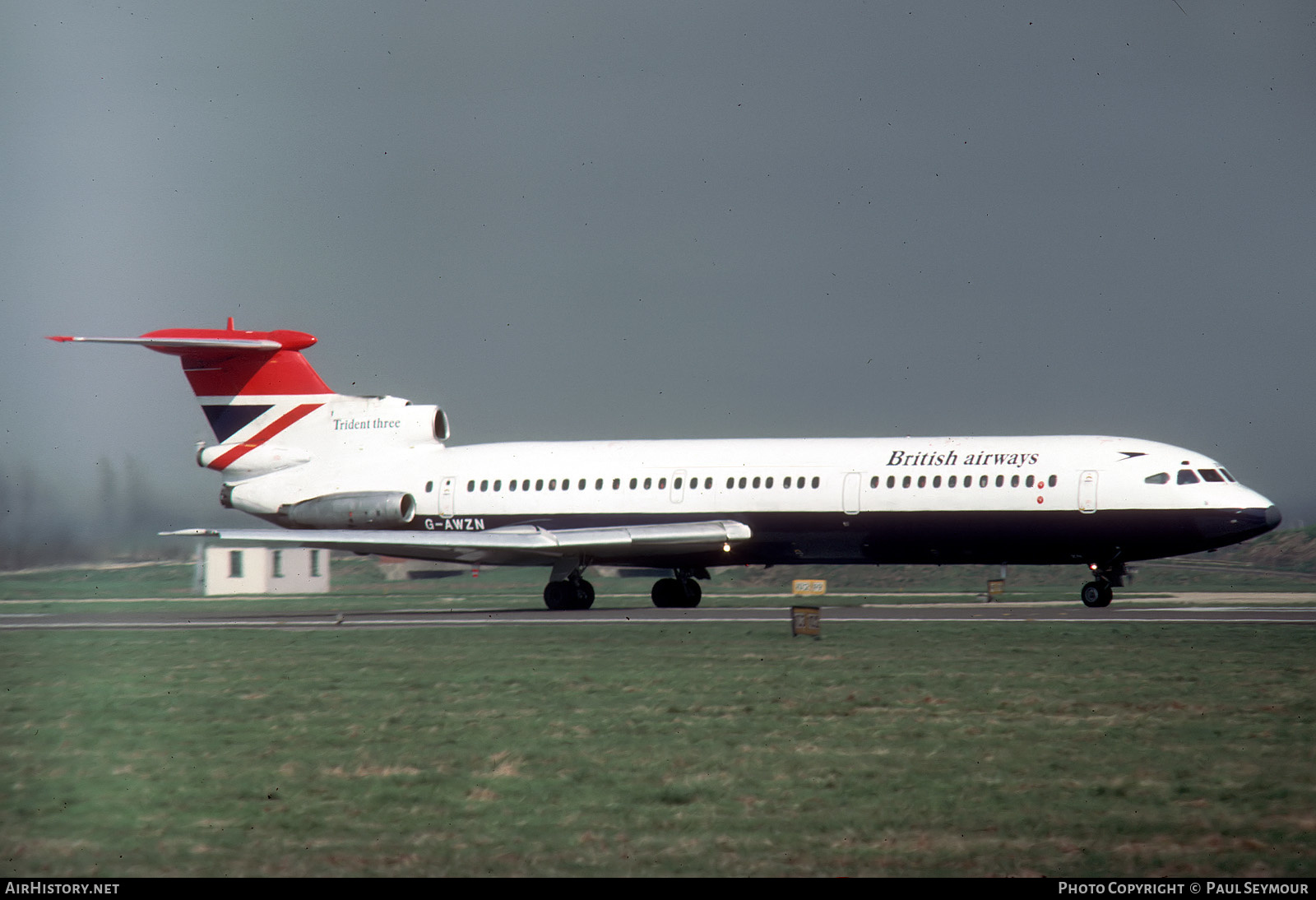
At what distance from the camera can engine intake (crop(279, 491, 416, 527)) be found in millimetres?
36281

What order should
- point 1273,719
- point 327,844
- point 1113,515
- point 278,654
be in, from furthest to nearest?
point 1113,515, point 278,654, point 1273,719, point 327,844

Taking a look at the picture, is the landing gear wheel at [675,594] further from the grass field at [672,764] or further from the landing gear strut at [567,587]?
the grass field at [672,764]

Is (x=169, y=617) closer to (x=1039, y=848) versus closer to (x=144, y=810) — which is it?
(x=144, y=810)

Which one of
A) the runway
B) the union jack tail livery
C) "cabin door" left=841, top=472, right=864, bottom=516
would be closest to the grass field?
the runway

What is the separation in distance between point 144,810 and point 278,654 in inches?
476

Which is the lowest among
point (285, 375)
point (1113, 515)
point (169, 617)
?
point (169, 617)

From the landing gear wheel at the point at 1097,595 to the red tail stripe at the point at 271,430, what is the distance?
20629 mm

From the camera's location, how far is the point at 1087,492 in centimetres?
3088

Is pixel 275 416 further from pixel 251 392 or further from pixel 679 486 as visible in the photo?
pixel 679 486

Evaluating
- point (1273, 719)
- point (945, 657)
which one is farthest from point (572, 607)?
point (1273, 719)

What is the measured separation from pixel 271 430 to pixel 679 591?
12.1m

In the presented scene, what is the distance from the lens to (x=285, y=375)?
38156 mm

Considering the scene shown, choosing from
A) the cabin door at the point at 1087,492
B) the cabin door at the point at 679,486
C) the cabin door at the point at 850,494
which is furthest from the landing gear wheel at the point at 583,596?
the cabin door at the point at 1087,492

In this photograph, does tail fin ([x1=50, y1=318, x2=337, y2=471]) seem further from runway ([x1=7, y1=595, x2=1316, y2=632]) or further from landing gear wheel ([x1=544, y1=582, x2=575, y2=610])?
landing gear wheel ([x1=544, y1=582, x2=575, y2=610])
